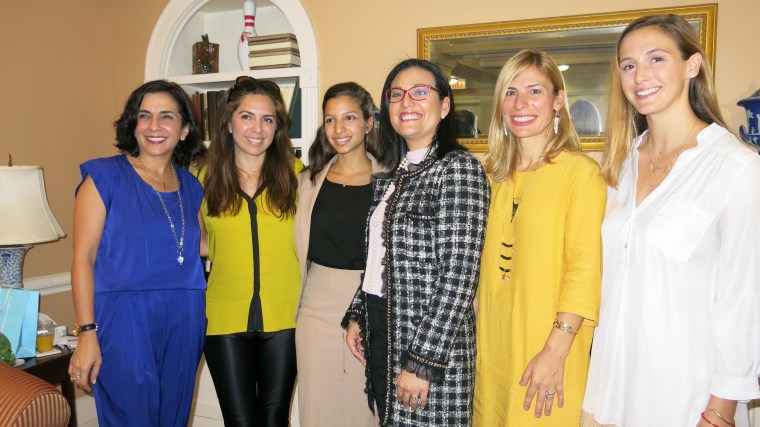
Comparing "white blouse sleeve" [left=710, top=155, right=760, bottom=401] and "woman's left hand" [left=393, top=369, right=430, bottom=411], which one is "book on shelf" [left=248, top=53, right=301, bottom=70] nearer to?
"woman's left hand" [left=393, top=369, right=430, bottom=411]

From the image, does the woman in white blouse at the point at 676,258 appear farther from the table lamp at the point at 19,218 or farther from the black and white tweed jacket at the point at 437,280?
the table lamp at the point at 19,218

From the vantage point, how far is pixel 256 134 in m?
2.20

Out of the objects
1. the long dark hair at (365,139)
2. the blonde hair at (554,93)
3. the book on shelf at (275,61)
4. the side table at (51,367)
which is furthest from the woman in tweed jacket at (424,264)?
the book on shelf at (275,61)

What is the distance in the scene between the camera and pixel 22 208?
8.20 ft

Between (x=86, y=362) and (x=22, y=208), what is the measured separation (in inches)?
38.9

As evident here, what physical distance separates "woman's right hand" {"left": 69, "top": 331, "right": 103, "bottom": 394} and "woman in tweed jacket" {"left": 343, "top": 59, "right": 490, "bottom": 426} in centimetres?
92

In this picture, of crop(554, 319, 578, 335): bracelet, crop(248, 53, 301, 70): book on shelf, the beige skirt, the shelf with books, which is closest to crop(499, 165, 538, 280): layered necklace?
crop(554, 319, 578, 335): bracelet

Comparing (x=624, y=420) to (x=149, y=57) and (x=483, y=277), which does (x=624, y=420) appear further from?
(x=149, y=57)

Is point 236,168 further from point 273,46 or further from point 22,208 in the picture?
point 273,46

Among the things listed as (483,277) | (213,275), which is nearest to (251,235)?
(213,275)

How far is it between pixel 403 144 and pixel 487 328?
26.8 inches

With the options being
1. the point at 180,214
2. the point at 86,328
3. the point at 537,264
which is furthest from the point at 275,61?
the point at 537,264

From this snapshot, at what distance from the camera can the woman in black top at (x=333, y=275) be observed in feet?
6.88

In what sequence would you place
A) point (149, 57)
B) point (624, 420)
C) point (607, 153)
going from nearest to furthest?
1. point (624, 420)
2. point (607, 153)
3. point (149, 57)
